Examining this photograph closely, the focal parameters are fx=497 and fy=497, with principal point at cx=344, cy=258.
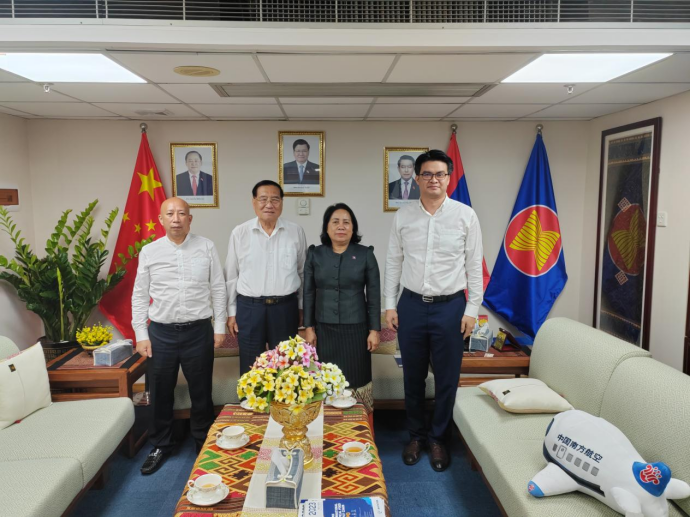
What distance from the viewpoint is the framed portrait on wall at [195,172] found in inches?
163

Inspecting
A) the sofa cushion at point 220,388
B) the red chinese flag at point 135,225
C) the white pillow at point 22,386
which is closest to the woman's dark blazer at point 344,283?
the sofa cushion at point 220,388

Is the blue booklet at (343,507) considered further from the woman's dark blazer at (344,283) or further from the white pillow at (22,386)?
the white pillow at (22,386)

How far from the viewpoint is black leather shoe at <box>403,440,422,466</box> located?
290 cm

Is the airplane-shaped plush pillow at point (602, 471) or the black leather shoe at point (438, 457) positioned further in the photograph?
the black leather shoe at point (438, 457)

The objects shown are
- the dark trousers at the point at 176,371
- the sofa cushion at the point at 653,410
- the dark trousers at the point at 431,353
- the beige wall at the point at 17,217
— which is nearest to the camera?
the sofa cushion at the point at 653,410

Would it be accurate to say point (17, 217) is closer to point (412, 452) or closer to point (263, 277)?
point (263, 277)

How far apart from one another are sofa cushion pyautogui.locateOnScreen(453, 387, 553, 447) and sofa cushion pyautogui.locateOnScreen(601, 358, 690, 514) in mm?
333

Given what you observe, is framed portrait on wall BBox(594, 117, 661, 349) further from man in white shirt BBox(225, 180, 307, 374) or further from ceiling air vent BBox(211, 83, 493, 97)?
man in white shirt BBox(225, 180, 307, 374)

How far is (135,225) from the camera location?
→ 161 inches

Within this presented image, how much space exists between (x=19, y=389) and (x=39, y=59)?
1.67 meters

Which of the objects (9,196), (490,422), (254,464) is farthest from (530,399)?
(9,196)

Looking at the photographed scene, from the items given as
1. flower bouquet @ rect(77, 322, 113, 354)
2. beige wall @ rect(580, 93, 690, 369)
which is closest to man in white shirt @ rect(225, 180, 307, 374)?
flower bouquet @ rect(77, 322, 113, 354)

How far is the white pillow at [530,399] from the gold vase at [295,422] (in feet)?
3.78

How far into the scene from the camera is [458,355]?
2836 millimetres
